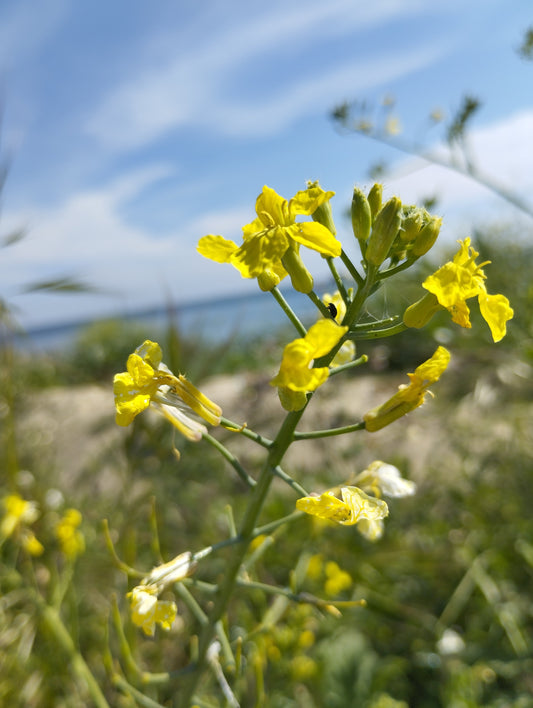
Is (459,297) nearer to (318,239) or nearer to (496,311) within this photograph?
(496,311)

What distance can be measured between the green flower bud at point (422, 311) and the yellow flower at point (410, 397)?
44mm

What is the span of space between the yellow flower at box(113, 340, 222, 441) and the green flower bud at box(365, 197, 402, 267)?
288 mm

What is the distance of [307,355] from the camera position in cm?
51

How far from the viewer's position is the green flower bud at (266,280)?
0.61 meters

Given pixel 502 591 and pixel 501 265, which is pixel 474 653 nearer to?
pixel 502 591

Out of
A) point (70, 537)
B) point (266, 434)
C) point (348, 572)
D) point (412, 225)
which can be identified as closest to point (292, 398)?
point (412, 225)

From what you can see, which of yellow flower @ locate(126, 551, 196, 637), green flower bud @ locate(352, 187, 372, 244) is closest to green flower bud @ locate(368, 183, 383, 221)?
green flower bud @ locate(352, 187, 372, 244)

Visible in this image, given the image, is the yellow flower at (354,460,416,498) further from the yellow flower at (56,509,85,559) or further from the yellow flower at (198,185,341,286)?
the yellow flower at (56,509,85,559)

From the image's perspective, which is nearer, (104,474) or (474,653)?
(474,653)

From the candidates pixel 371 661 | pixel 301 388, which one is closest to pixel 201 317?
pixel 371 661

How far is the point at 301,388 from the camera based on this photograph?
20.2 inches

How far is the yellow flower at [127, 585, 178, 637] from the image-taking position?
2.08 ft

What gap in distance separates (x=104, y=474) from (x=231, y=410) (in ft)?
3.11

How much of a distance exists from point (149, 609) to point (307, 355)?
15.9 inches
